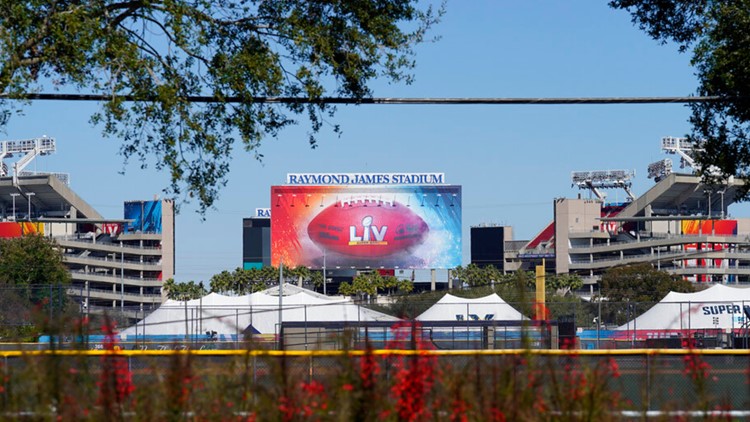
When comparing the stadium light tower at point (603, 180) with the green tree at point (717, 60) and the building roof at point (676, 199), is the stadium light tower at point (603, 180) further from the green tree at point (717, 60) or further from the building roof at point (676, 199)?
the green tree at point (717, 60)

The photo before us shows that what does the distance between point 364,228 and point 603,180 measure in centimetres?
4590

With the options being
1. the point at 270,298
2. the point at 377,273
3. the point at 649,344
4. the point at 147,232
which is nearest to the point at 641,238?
the point at 377,273

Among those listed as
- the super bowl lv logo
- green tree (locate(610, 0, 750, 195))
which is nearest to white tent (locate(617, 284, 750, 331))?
green tree (locate(610, 0, 750, 195))

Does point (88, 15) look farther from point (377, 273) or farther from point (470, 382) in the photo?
point (377, 273)

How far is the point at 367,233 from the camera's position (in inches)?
5143

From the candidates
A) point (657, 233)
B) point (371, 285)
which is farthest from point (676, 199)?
point (371, 285)

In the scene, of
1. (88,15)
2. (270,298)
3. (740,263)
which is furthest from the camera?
(740,263)

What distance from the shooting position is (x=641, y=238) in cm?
14362

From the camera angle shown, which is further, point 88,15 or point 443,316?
point 443,316

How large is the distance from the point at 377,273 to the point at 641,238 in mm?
36515

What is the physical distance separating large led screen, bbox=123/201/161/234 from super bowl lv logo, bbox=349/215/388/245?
108 feet

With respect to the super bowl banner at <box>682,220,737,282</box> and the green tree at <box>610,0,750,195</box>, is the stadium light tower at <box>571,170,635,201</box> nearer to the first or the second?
the super bowl banner at <box>682,220,737,282</box>

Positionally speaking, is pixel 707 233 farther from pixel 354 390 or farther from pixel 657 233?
pixel 354 390

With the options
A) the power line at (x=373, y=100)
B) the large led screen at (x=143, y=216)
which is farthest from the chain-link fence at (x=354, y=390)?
the large led screen at (x=143, y=216)
